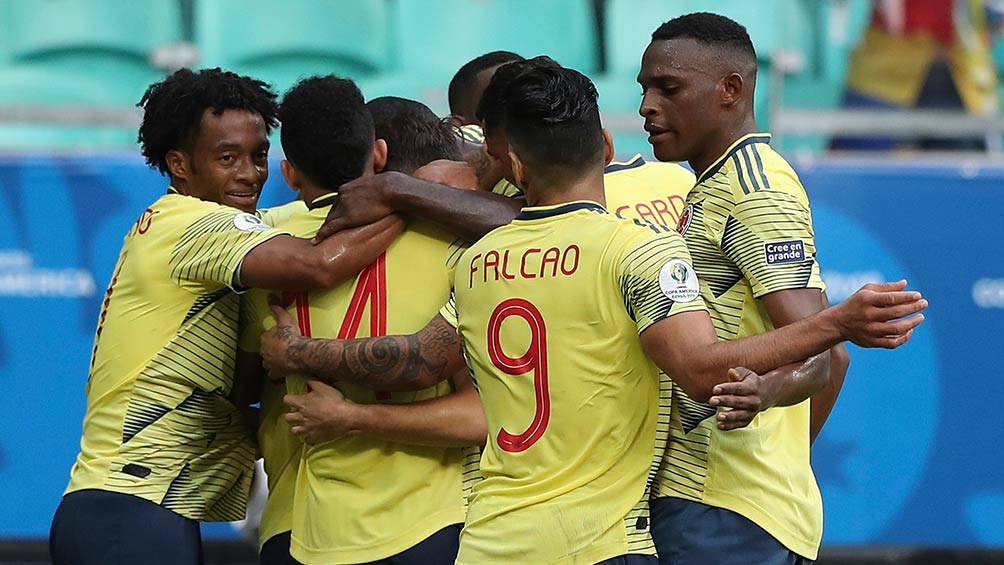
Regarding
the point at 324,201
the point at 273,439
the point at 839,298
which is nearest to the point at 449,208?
the point at 324,201

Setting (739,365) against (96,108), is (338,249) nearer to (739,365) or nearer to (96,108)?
(739,365)

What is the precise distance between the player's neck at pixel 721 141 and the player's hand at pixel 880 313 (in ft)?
2.37

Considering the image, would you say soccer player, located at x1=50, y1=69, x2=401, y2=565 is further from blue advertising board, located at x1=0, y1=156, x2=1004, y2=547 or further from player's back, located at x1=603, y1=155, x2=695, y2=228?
blue advertising board, located at x1=0, y1=156, x2=1004, y2=547

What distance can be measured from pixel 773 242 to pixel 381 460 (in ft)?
4.00

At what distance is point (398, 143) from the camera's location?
401cm

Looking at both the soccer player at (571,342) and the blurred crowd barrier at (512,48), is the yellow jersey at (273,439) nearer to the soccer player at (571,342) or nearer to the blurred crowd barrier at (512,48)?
the soccer player at (571,342)

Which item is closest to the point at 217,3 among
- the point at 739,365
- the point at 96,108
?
the point at 96,108

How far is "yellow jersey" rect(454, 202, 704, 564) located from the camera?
308cm

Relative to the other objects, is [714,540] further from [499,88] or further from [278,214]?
[278,214]

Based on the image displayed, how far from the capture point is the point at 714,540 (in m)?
3.43

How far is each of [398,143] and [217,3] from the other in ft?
11.6

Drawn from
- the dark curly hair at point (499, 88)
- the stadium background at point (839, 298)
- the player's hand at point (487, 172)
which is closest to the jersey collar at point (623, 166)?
the player's hand at point (487, 172)

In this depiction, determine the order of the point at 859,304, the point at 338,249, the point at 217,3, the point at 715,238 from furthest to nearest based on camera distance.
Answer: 1. the point at 217,3
2. the point at 338,249
3. the point at 715,238
4. the point at 859,304

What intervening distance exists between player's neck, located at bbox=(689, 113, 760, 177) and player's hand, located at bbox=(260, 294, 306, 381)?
1.14 m
